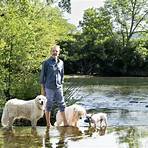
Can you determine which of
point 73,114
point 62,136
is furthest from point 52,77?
point 62,136

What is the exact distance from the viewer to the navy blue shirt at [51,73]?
13.6 metres

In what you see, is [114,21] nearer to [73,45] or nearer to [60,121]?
[73,45]

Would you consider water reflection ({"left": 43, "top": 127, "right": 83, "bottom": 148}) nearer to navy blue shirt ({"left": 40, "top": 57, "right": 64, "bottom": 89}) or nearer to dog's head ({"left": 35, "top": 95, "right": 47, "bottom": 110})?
dog's head ({"left": 35, "top": 95, "right": 47, "bottom": 110})

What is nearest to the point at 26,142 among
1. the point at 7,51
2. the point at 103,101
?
the point at 7,51

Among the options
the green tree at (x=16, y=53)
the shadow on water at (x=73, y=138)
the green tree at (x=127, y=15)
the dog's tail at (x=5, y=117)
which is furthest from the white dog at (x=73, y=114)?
the green tree at (x=127, y=15)

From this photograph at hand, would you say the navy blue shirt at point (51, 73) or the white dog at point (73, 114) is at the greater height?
the navy blue shirt at point (51, 73)

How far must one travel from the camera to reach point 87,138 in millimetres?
12805

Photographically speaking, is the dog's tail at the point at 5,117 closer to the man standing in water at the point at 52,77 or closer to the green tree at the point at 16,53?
the man standing in water at the point at 52,77

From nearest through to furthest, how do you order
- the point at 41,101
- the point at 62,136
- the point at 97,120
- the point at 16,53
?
the point at 62,136 → the point at 41,101 → the point at 97,120 → the point at 16,53

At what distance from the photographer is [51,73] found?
44.8ft

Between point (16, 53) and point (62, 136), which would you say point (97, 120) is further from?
point (16, 53)

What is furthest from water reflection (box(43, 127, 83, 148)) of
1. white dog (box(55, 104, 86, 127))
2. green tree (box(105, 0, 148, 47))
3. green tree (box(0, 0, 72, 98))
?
green tree (box(105, 0, 148, 47))

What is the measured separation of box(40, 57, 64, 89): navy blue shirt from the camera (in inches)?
537

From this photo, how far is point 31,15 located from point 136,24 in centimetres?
6679
